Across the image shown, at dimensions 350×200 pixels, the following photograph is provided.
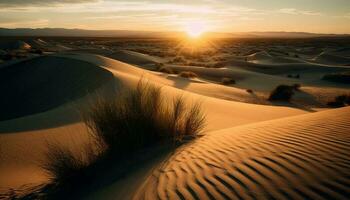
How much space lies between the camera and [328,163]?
372 cm

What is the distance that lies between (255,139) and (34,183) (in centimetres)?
326

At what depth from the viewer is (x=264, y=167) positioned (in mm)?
3830

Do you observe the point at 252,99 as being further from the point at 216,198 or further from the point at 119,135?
the point at 216,198

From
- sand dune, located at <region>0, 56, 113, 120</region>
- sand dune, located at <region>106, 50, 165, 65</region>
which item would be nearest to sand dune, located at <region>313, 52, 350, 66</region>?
sand dune, located at <region>106, 50, 165, 65</region>

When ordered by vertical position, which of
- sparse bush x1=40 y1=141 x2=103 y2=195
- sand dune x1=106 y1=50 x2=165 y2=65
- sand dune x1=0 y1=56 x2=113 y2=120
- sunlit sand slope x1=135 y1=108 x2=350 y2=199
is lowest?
sand dune x1=106 y1=50 x2=165 y2=65

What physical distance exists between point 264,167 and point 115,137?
247cm

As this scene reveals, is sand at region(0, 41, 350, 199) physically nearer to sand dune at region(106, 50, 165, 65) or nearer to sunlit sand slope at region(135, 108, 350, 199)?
sunlit sand slope at region(135, 108, 350, 199)

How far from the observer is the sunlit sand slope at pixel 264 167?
329cm

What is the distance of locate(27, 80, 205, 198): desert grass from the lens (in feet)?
15.8

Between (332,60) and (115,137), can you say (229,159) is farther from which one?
(332,60)

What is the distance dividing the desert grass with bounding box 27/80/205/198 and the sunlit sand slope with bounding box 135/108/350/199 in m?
0.76

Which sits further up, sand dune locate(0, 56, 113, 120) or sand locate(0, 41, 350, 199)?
sand locate(0, 41, 350, 199)

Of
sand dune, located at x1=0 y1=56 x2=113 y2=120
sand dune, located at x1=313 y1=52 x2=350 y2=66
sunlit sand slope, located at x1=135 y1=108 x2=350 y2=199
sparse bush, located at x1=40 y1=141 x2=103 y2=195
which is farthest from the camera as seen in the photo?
sand dune, located at x1=313 y1=52 x2=350 y2=66

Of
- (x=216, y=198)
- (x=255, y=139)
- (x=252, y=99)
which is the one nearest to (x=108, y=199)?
(x=216, y=198)
